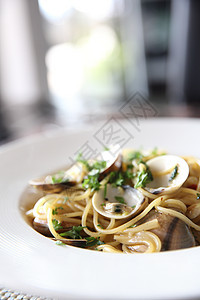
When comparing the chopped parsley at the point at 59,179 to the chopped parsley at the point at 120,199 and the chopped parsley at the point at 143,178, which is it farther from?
the chopped parsley at the point at 143,178

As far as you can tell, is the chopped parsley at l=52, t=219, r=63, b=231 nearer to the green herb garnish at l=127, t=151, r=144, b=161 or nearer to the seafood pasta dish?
the seafood pasta dish

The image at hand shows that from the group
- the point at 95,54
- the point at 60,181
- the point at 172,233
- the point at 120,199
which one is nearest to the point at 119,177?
the point at 120,199

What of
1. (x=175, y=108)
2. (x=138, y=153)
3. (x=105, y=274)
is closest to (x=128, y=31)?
(x=175, y=108)

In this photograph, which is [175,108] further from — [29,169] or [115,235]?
[115,235]

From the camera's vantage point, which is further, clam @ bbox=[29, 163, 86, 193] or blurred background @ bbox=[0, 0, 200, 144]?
blurred background @ bbox=[0, 0, 200, 144]

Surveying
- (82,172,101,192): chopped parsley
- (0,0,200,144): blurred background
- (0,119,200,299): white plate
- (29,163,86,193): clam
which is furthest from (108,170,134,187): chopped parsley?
(0,0,200,144): blurred background

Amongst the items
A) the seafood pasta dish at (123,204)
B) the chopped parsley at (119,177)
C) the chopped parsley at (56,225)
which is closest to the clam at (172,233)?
the seafood pasta dish at (123,204)

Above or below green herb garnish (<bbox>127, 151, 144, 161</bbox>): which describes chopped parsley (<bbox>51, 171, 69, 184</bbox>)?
below
